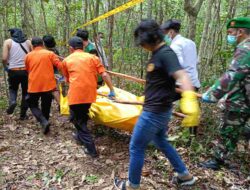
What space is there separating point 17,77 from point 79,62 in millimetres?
2475

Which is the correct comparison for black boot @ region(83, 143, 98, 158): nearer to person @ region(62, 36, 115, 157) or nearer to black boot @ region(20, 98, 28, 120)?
person @ region(62, 36, 115, 157)

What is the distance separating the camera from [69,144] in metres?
5.62

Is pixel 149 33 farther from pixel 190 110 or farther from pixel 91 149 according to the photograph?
pixel 91 149

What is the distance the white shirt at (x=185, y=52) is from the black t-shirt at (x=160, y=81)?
1462 mm

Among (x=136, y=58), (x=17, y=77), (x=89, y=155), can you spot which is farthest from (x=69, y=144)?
(x=136, y=58)

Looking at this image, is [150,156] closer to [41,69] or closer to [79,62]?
[79,62]

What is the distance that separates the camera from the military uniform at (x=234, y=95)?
383cm

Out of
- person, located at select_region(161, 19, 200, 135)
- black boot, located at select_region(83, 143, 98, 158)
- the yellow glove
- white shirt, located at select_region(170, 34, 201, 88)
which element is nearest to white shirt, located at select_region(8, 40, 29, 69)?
black boot, located at select_region(83, 143, 98, 158)

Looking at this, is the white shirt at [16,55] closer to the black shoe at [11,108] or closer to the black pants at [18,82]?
the black pants at [18,82]

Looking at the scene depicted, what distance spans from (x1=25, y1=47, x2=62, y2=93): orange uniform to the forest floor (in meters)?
0.91

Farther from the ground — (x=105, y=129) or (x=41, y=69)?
(x=41, y=69)

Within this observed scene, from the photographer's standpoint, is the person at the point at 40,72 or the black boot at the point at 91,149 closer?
the black boot at the point at 91,149

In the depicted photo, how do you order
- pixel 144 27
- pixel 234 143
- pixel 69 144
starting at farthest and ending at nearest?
1. pixel 69 144
2. pixel 234 143
3. pixel 144 27

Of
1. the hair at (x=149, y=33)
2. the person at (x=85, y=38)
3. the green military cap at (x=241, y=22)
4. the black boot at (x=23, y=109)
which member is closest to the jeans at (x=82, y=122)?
the person at (x=85, y=38)
